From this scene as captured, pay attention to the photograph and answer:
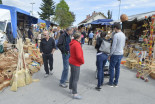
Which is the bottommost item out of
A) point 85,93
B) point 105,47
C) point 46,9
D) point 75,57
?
point 85,93

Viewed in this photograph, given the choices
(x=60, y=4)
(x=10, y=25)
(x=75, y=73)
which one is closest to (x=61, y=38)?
(x=75, y=73)

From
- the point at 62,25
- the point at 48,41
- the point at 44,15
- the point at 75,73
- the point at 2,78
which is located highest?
the point at 44,15

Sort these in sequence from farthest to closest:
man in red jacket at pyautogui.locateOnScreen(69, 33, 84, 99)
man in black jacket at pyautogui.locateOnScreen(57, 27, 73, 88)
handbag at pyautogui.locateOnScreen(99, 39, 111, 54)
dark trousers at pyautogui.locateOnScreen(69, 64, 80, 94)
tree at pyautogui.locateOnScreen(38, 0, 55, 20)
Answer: tree at pyautogui.locateOnScreen(38, 0, 55, 20), man in black jacket at pyautogui.locateOnScreen(57, 27, 73, 88), handbag at pyautogui.locateOnScreen(99, 39, 111, 54), dark trousers at pyautogui.locateOnScreen(69, 64, 80, 94), man in red jacket at pyautogui.locateOnScreen(69, 33, 84, 99)

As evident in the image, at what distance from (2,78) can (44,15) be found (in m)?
50.6

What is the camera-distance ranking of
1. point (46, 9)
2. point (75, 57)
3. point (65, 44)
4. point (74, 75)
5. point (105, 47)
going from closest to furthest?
point (75, 57) → point (74, 75) → point (105, 47) → point (65, 44) → point (46, 9)

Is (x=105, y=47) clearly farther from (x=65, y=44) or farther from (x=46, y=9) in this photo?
(x=46, y=9)

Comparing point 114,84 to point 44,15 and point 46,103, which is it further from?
point 44,15

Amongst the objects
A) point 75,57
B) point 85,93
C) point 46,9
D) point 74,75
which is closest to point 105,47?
point 75,57

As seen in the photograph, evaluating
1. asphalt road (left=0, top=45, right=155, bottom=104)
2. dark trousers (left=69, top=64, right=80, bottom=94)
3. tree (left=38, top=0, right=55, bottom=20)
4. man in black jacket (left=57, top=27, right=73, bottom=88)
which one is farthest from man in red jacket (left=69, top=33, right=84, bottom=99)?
tree (left=38, top=0, right=55, bottom=20)

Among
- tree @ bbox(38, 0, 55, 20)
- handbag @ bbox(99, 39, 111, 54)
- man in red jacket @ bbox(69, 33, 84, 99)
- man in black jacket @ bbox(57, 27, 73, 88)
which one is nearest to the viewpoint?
man in red jacket @ bbox(69, 33, 84, 99)

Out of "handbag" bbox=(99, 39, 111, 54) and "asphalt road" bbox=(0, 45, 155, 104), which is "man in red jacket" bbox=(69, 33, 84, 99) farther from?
"handbag" bbox=(99, 39, 111, 54)

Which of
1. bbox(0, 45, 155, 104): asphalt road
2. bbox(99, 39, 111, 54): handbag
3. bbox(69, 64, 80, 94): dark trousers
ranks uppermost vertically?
bbox(99, 39, 111, 54): handbag

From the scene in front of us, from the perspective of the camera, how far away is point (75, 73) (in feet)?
10.6

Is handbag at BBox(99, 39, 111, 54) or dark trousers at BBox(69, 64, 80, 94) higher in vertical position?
handbag at BBox(99, 39, 111, 54)
